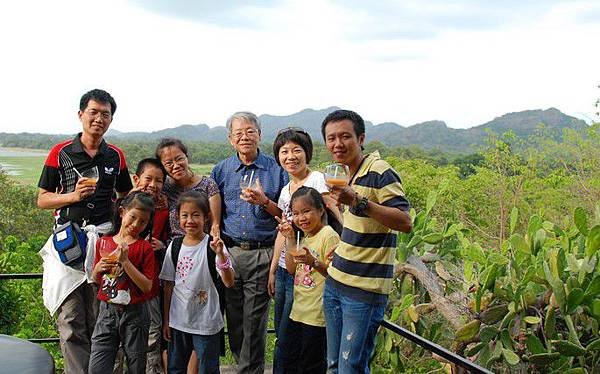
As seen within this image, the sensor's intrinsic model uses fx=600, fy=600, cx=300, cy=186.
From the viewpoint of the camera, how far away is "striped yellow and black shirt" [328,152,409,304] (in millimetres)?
2432

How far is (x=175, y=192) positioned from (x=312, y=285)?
3.28ft

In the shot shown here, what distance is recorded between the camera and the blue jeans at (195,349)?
313 centimetres

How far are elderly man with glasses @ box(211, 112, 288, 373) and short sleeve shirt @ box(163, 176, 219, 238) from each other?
0.31 feet

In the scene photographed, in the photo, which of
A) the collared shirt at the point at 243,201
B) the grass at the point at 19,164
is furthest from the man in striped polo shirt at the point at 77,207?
the grass at the point at 19,164

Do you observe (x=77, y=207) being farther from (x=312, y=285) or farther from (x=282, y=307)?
(x=312, y=285)

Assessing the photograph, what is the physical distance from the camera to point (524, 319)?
2.96m

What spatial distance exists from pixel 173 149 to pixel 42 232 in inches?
717

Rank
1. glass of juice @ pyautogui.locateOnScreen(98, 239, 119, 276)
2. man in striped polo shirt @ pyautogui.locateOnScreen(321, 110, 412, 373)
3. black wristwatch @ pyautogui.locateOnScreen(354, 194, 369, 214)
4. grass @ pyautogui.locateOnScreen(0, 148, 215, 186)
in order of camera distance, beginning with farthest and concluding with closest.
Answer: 1. grass @ pyautogui.locateOnScreen(0, 148, 215, 186)
2. glass of juice @ pyautogui.locateOnScreen(98, 239, 119, 276)
3. man in striped polo shirt @ pyautogui.locateOnScreen(321, 110, 412, 373)
4. black wristwatch @ pyautogui.locateOnScreen(354, 194, 369, 214)

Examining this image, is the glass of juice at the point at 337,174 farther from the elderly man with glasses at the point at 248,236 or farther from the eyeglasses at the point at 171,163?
the eyeglasses at the point at 171,163

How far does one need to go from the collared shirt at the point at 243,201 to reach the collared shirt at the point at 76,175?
60 centimetres

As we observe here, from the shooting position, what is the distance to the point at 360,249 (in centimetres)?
250

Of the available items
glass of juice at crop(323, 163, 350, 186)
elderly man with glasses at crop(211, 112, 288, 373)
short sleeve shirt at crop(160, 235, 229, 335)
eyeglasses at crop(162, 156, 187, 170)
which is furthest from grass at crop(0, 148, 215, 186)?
glass of juice at crop(323, 163, 350, 186)

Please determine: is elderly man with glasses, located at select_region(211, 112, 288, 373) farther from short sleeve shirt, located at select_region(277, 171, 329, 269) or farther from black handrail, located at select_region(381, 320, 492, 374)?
black handrail, located at select_region(381, 320, 492, 374)

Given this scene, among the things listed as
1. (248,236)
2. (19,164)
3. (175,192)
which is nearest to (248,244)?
(248,236)
